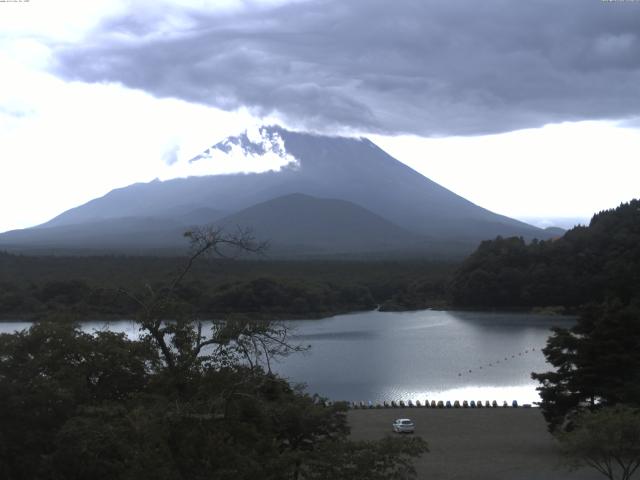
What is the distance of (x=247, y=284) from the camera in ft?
144

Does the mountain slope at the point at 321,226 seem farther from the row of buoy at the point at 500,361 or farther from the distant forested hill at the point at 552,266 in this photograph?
the row of buoy at the point at 500,361

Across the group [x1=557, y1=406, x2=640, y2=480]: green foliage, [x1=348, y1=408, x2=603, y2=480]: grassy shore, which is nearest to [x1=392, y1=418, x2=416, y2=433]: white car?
[x1=348, y1=408, x2=603, y2=480]: grassy shore

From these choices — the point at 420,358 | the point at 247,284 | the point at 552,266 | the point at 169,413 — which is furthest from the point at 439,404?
the point at 552,266

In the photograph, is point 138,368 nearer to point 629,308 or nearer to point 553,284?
point 629,308

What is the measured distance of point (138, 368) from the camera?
7938 millimetres

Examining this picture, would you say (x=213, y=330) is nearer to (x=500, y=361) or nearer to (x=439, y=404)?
A: (x=439, y=404)

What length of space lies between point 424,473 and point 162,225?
102m

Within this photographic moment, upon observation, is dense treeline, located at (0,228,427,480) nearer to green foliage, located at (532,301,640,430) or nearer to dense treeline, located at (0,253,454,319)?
green foliage, located at (532,301,640,430)

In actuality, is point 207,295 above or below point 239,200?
below

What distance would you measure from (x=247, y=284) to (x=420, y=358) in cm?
1781

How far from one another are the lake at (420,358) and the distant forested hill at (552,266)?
148 inches

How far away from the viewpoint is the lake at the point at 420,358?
22.0m

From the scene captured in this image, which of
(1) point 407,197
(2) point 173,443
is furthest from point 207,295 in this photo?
(1) point 407,197

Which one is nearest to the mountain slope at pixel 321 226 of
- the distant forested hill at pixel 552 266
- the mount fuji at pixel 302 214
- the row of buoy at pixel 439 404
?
the mount fuji at pixel 302 214
